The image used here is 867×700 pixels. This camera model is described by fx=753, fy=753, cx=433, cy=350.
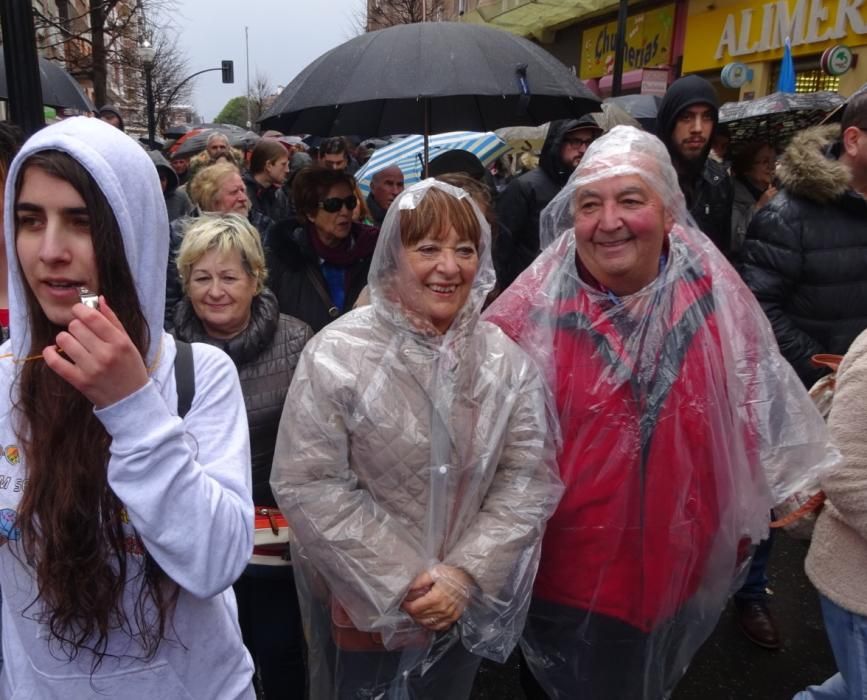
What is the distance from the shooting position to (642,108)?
7.11 meters

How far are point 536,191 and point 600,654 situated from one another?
2728 millimetres

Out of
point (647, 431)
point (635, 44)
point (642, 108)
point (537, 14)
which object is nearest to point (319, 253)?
point (647, 431)

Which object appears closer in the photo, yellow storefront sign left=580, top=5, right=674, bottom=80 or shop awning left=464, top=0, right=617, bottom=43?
yellow storefront sign left=580, top=5, right=674, bottom=80

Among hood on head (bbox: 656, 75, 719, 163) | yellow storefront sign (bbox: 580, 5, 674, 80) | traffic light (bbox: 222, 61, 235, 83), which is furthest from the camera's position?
traffic light (bbox: 222, 61, 235, 83)

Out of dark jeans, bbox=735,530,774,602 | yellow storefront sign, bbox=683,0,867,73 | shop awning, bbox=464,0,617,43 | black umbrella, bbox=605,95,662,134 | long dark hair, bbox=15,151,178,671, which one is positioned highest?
shop awning, bbox=464,0,617,43

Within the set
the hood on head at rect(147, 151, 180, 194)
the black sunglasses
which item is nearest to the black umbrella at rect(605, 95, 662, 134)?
the hood on head at rect(147, 151, 180, 194)

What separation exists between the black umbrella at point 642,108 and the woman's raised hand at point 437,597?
581 cm

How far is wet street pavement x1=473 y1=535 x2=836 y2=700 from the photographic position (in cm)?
291

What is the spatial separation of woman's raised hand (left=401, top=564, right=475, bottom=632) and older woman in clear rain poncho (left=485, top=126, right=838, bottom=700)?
36cm

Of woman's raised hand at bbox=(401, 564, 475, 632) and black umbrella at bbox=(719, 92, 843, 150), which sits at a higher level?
black umbrella at bbox=(719, 92, 843, 150)

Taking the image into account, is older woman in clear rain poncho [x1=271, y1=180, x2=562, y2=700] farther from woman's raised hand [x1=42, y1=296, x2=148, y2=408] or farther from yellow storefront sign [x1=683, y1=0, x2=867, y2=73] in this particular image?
yellow storefront sign [x1=683, y1=0, x2=867, y2=73]

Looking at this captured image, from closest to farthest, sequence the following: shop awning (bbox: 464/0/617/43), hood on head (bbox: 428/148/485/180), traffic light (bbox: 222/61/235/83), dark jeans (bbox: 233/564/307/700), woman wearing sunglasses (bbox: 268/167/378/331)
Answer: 1. dark jeans (bbox: 233/564/307/700)
2. woman wearing sunglasses (bbox: 268/167/378/331)
3. hood on head (bbox: 428/148/485/180)
4. shop awning (bbox: 464/0/617/43)
5. traffic light (bbox: 222/61/235/83)

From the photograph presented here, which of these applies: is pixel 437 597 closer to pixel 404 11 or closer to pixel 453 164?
pixel 453 164

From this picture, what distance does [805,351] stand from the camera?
304 centimetres
